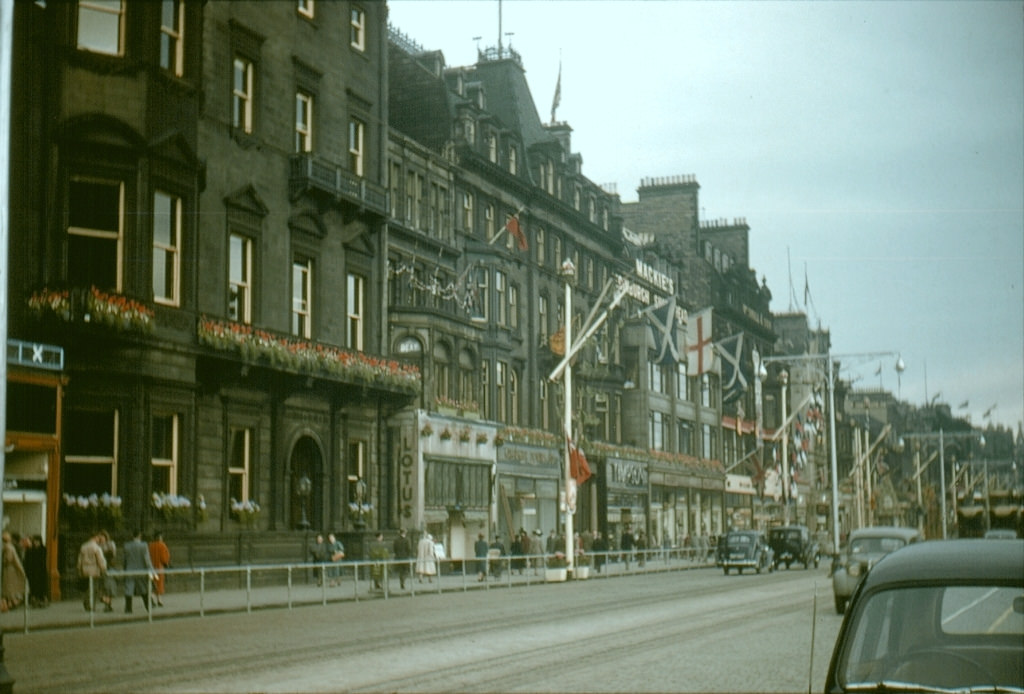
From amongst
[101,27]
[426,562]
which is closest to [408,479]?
[426,562]

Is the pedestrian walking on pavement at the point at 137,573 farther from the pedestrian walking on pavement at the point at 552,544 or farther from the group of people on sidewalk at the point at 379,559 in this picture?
the pedestrian walking on pavement at the point at 552,544


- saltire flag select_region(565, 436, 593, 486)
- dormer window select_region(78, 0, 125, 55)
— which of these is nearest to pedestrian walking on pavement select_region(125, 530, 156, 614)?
dormer window select_region(78, 0, 125, 55)

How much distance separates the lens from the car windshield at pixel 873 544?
94.6 ft

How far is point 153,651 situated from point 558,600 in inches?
568

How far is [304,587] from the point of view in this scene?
33.8 metres

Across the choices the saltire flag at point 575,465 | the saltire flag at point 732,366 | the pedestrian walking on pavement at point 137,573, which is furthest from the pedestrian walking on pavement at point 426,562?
the saltire flag at point 732,366

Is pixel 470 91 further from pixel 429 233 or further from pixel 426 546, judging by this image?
pixel 426 546

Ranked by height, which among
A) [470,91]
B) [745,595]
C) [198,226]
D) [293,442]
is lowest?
[745,595]

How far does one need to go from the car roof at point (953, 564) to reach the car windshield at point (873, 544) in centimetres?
2263

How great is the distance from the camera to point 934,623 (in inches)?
272

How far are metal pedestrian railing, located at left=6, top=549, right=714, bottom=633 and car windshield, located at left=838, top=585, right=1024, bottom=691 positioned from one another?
1461 cm

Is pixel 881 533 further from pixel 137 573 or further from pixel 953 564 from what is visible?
pixel 953 564

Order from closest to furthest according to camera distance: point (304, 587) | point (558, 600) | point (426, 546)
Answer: point (558, 600)
point (304, 587)
point (426, 546)

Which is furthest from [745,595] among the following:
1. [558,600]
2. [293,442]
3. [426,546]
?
[293,442]
